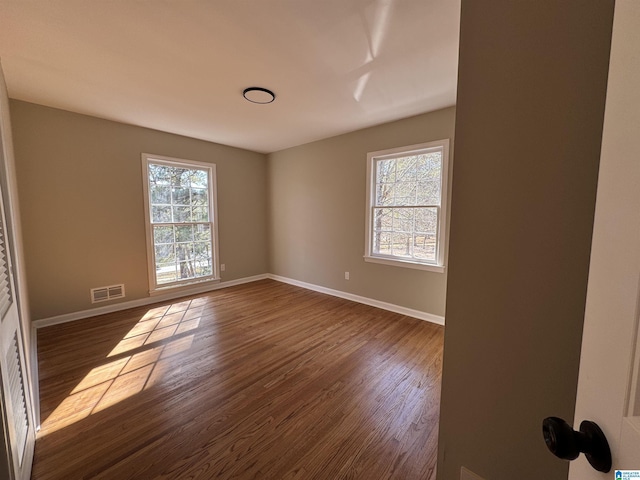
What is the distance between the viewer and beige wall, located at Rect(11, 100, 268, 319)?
9.12 ft

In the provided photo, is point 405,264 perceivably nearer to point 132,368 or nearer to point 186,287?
point 132,368

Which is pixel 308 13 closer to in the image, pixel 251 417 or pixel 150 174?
pixel 251 417

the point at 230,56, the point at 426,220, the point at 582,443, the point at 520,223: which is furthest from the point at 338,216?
the point at 582,443

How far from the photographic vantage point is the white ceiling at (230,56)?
1503 millimetres

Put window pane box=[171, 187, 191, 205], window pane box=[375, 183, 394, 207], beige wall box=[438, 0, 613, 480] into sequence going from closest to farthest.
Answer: beige wall box=[438, 0, 613, 480]
window pane box=[375, 183, 394, 207]
window pane box=[171, 187, 191, 205]

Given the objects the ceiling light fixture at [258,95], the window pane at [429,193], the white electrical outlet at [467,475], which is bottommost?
the white electrical outlet at [467,475]

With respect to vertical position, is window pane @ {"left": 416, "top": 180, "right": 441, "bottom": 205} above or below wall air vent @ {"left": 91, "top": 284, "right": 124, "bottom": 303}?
above

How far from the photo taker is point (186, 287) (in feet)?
13.3

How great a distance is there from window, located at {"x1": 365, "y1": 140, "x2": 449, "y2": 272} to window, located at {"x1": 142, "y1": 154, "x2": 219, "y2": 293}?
106 inches

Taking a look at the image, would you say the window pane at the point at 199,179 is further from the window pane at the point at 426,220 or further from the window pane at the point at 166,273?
the window pane at the point at 426,220

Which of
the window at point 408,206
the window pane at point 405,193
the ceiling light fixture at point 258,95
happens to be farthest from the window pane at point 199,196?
the window pane at point 405,193

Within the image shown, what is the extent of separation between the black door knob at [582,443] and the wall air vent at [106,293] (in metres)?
4.31

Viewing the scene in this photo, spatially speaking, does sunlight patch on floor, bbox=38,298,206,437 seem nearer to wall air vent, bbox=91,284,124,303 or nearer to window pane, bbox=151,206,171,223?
wall air vent, bbox=91,284,124,303

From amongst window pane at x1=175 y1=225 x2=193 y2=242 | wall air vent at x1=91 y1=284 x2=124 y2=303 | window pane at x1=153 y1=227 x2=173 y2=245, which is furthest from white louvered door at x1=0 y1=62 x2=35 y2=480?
window pane at x1=175 y1=225 x2=193 y2=242
